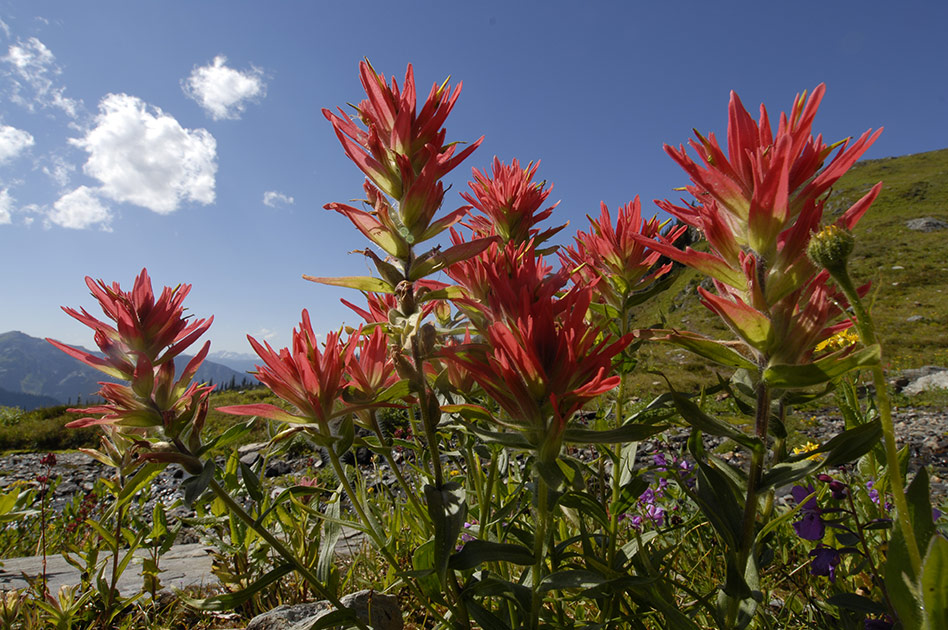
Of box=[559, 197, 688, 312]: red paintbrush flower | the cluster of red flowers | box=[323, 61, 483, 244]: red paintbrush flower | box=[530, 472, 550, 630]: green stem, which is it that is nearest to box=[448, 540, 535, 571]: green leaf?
box=[530, 472, 550, 630]: green stem

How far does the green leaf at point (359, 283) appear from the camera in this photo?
1206 mm

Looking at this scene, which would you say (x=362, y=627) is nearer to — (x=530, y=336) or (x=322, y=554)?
(x=322, y=554)

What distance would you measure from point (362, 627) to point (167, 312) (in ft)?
3.48

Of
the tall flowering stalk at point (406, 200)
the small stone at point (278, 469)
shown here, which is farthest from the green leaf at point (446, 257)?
the small stone at point (278, 469)

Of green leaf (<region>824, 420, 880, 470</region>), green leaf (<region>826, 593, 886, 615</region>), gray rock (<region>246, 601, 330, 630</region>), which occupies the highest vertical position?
green leaf (<region>824, 420, 880, 470</region>)

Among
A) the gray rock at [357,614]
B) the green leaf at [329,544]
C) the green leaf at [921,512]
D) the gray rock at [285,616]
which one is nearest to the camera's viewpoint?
the green leaf at [921,512]

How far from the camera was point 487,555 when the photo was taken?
1065mm

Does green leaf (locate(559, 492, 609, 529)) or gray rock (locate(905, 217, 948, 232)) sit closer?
green leaf (locate(559, 492, 609, 529))

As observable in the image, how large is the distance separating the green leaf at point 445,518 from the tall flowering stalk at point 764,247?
23.1 inches

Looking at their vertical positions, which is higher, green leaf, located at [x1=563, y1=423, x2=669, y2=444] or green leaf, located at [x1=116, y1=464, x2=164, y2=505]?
green leaf, located at [x1=563, y1=423, x2=669, y2=444]

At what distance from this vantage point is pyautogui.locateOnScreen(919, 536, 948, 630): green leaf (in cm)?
62

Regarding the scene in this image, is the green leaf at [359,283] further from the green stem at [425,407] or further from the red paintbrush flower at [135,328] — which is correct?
the red paintbrush flower at [135,328]

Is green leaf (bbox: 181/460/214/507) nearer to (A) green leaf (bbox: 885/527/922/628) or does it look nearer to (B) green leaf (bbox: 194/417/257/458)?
(B) green leaf (bbox: 194/417/257/458)

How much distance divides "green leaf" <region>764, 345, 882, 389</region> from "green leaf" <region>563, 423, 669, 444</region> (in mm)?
214
